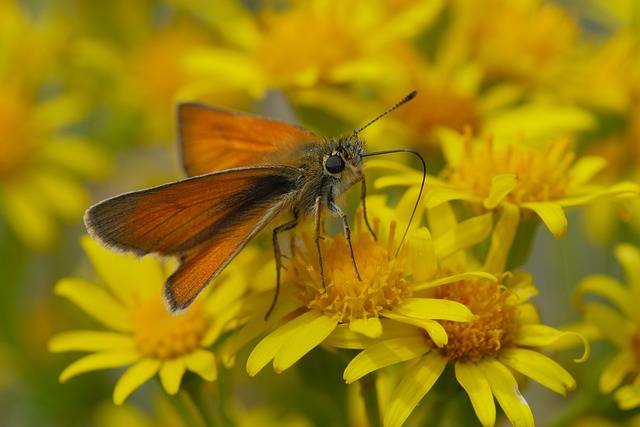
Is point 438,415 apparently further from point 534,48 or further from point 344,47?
point 534,48

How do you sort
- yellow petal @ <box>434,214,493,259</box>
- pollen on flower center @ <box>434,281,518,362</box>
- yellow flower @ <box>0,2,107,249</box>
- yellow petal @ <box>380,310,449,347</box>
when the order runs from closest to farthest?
yellow petal @ <box>380,310,449,347</box> < pollen on flower center @ <box>434,281,518,362</box> < yellow petal @ <box>434,214,493,259</box> < yellow flower @ <box>0,2,107,249</box>

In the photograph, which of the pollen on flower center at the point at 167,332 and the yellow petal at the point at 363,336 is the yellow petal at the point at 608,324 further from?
the pollen on flower center at the point at 167,332

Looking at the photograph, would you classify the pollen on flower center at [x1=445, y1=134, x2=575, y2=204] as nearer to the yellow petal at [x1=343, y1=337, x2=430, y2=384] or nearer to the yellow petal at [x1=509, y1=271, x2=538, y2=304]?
the yellow petal at [x1=509, y1=271, x2=538, y2=304]

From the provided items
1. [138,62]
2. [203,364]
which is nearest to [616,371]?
[203,364]

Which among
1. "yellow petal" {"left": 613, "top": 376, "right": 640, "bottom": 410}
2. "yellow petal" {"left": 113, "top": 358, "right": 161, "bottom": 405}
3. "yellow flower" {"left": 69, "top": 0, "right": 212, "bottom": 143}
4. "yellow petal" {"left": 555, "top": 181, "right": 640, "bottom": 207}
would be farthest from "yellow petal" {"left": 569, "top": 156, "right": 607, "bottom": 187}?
"yellow flower" {"left": 69, "top": 0, "right": 212, "bottom": 143}

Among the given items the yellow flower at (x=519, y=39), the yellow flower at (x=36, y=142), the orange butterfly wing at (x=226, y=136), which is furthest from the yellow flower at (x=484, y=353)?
the yellow flower at (x=36, y=142)

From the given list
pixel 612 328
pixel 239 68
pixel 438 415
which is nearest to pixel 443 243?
pixel 438 415

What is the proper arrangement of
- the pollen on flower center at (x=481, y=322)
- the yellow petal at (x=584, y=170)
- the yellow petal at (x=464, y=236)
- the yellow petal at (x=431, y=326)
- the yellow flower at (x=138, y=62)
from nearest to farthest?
the yellow petal at (x=431, y=326), the pollen on flower center at (x=481, y=322), the yellow petal at (x=464, y=236), the yellow petal at (x=584, y=170), the yellow flower at (x=138, y=62)
